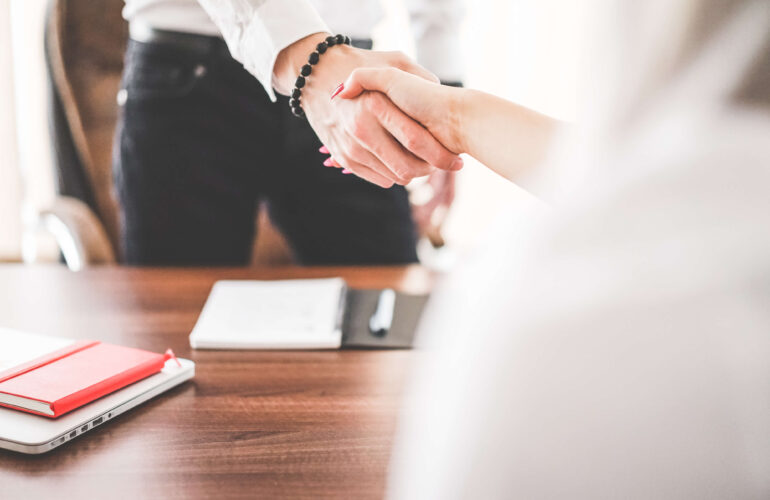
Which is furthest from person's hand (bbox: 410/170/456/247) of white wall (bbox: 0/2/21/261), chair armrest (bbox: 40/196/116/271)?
white wall (bbox: 0/2/21/261)

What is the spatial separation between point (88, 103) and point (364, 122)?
1.31 m

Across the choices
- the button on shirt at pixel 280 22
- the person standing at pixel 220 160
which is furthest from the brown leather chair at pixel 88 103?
the button on shirt at pixel 280 22

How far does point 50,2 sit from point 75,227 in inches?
26.1

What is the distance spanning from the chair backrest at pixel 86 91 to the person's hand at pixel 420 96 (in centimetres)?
127

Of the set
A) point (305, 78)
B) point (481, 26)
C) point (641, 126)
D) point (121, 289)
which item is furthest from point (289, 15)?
point (481, 26)

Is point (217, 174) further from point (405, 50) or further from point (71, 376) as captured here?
point (405, 50)

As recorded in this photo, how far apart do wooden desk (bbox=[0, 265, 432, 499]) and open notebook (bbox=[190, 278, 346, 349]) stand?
0.02 meters

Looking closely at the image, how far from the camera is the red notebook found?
0.57 m

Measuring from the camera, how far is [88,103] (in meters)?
1.82

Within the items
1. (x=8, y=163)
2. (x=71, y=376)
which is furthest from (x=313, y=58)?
(x=8, y=163)

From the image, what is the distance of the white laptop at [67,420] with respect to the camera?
535 mm

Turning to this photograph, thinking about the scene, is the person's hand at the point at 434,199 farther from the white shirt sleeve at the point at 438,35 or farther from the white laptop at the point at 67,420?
the white laptop at the point at 67,420

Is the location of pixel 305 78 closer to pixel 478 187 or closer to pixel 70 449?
pixel 70 449

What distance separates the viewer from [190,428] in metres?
0.59
